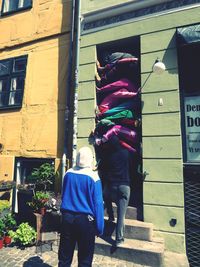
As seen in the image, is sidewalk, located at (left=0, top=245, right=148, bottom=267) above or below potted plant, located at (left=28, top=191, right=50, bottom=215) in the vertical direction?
below

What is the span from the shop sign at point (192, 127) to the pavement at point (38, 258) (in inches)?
100

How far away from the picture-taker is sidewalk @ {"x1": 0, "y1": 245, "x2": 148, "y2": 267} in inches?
177

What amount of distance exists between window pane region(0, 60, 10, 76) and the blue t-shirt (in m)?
6.25

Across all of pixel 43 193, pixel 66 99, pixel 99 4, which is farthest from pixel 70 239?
pixel 99 4

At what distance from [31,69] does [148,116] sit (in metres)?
4.41

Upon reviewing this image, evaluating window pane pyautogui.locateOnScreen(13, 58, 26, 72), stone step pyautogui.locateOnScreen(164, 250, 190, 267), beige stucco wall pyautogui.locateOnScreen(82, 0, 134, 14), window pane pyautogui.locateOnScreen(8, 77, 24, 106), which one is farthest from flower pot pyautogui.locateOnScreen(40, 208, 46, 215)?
beige stucco wall pyautogui.locateOnScreen(82, 0, 134, 14)

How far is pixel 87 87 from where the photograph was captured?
21.2 feet

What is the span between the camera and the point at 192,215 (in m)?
5.01

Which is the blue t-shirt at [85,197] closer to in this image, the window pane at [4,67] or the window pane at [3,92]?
the window pane at [3,92]

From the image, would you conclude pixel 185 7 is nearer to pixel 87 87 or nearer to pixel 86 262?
pixel 87 87

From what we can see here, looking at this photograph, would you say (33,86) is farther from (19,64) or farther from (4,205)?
(4,205)

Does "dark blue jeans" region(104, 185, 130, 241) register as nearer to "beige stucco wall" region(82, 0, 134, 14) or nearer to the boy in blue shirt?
the boy in blue shirt

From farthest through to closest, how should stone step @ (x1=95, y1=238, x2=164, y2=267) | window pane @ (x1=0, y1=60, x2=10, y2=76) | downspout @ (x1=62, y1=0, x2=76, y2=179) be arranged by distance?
window pane @ (x1=0, y1=60, x2=10, y2=76) → downspout @ (x1=62, y1=0, x2=76, y2=179) → stone step @ (x1=95, y1=238, x2=164, y2=267)

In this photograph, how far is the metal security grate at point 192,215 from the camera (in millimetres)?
4941
